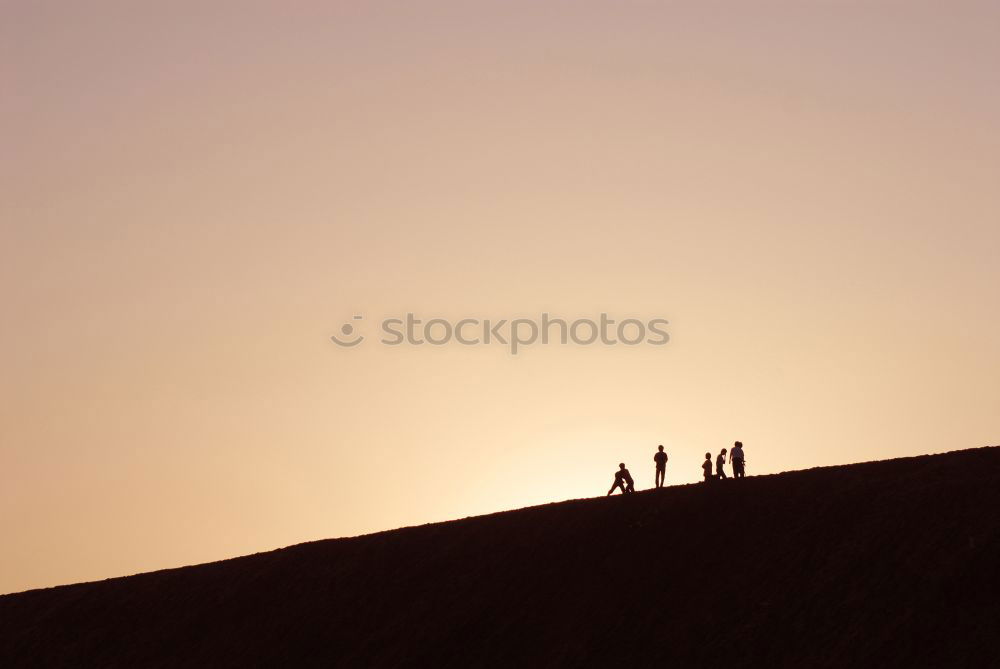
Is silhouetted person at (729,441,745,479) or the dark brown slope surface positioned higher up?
silhouetted person at (729,441,745,479)

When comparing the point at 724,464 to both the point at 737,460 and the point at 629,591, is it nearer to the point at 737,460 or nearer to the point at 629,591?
the point at 737,460

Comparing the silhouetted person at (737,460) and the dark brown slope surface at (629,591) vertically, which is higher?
the silhouetted person at (737,460)

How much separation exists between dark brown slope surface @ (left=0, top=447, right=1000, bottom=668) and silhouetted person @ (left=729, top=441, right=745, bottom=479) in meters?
1.17

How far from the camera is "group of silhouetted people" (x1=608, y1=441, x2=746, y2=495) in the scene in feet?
152

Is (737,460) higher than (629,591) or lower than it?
higher

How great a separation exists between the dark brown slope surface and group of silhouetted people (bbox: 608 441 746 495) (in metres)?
1.08

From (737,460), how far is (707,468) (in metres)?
1.31

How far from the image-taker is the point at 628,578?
4219cm

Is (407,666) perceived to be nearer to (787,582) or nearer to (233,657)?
(233,657)

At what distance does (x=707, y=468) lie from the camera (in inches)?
1861

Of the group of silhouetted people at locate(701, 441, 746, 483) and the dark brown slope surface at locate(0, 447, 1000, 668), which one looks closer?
the dark brown slope surface at locate(0, 447, 1000, 668)

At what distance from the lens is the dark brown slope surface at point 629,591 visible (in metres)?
35.6

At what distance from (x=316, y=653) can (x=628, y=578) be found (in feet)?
37.2

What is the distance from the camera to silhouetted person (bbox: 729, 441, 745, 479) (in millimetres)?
46281
